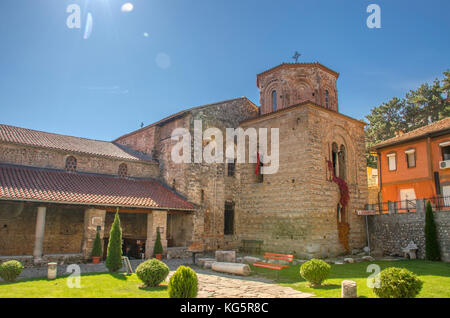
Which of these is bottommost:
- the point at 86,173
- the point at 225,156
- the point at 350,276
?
the point at 350,276

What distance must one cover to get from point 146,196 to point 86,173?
377 centimetres

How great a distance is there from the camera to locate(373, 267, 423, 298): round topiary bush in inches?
271

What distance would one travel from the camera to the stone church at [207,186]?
15.3 m

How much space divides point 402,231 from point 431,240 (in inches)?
78.3

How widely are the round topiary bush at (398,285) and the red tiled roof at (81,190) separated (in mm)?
11311

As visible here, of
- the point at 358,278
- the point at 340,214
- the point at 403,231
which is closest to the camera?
the point at 358,278

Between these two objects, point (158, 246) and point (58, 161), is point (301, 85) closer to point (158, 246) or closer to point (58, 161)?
point (158, 246)

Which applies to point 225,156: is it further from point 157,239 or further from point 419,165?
point 419,165

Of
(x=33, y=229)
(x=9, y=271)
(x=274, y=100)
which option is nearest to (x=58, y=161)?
(x=33, y=229)

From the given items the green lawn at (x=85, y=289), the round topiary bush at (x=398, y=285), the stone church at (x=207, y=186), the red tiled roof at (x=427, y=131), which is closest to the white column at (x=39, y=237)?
the stone church at (x=207, y=186)

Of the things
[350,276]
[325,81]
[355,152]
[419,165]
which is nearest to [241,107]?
[325,81]

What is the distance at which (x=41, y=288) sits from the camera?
879 cm

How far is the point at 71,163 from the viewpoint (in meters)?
17.5

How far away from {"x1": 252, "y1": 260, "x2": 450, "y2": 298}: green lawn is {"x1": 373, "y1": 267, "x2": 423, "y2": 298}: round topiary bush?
787 millimetres
